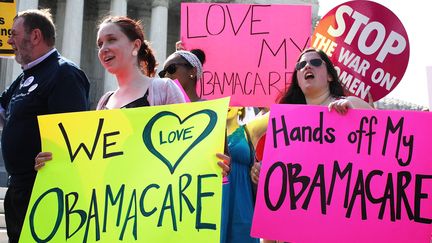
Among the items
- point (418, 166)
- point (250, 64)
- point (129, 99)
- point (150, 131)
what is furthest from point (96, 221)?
point (250, 64)

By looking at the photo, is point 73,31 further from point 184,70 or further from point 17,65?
point 184,70

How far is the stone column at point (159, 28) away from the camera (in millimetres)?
32062

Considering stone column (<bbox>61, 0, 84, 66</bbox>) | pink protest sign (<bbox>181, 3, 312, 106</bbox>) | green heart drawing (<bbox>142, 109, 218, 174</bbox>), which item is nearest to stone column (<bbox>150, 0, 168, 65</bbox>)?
stone column (<bbox>61, 0, 84, 66</bbox>)

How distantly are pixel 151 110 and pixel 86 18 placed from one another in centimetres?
3390

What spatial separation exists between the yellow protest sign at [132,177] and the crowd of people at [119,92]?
362 millimetres

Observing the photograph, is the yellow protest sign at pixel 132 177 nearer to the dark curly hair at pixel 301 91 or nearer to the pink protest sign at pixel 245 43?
the dark curly hair at pixel 301 91

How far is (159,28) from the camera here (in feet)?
108

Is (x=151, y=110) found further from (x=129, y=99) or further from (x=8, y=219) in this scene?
(x=8, y=219)

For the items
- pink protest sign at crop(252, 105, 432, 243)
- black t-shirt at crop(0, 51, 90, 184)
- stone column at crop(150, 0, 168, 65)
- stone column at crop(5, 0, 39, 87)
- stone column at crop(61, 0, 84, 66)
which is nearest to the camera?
pink protest sign at crop(252, 105, 432, 243)

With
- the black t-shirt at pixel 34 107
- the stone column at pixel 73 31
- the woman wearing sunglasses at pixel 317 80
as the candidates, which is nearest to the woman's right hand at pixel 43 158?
the black t-shirt at pixel 34 107

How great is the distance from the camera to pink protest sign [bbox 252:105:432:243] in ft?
11.6

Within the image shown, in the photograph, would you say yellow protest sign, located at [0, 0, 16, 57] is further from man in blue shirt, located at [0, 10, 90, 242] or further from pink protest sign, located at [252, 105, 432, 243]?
pink protest sign, located at [252, 105, 432, 243]

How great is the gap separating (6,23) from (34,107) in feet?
16.0

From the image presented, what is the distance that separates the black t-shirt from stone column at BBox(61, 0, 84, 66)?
1014 inches
